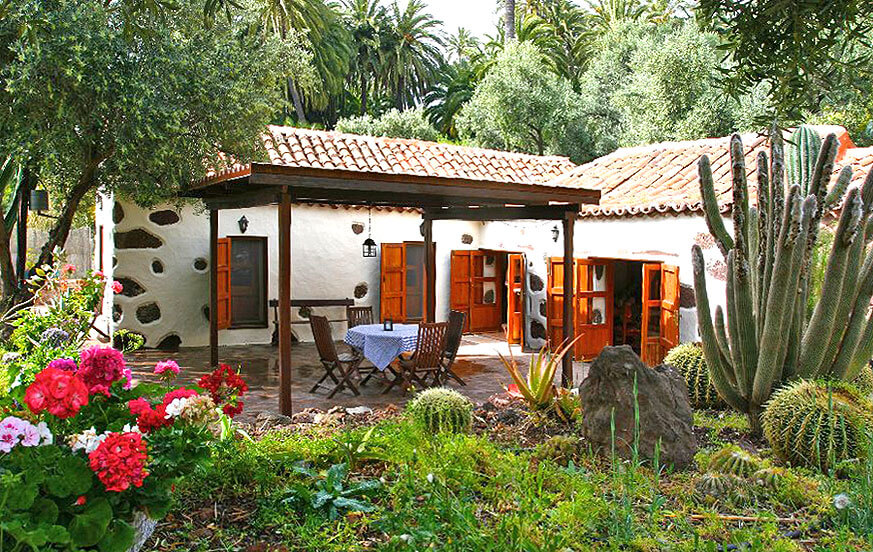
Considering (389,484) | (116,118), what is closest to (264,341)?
(116,118)

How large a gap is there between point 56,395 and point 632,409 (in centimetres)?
296

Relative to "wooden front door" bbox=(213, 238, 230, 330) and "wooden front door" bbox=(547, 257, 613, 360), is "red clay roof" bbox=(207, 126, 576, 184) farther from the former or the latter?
"wooden front door" bbox=(213, 238, 230, 330)

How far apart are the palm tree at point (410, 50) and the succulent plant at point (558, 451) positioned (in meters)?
25.2

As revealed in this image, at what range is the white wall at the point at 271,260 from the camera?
10.8m

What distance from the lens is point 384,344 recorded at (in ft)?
26.3

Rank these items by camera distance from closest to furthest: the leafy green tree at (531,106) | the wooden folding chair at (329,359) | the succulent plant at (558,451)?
the succulent plant at (558,451), the wooden folding chair at (329,359), the leafy green tree at (531,106)

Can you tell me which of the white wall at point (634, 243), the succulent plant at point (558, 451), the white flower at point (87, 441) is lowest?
the succulent plant at point (558, 451)

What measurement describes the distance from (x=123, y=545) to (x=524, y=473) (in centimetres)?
189

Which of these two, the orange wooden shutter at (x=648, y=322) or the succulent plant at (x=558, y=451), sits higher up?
the orange wooden shutter at (x=648, y=322)

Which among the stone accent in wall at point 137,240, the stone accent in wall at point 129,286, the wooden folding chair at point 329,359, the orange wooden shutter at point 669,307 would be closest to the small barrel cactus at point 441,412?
the wooden folding chair at point 329,359

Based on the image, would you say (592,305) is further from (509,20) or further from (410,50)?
(410,50)

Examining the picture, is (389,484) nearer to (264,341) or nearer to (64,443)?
(64,443)

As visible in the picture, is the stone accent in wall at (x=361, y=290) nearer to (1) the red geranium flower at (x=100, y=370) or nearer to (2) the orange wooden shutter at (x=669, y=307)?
(2) the orange wooden shutter at (x=669, y=307)

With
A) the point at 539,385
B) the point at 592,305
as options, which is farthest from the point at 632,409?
the point at 592,305
